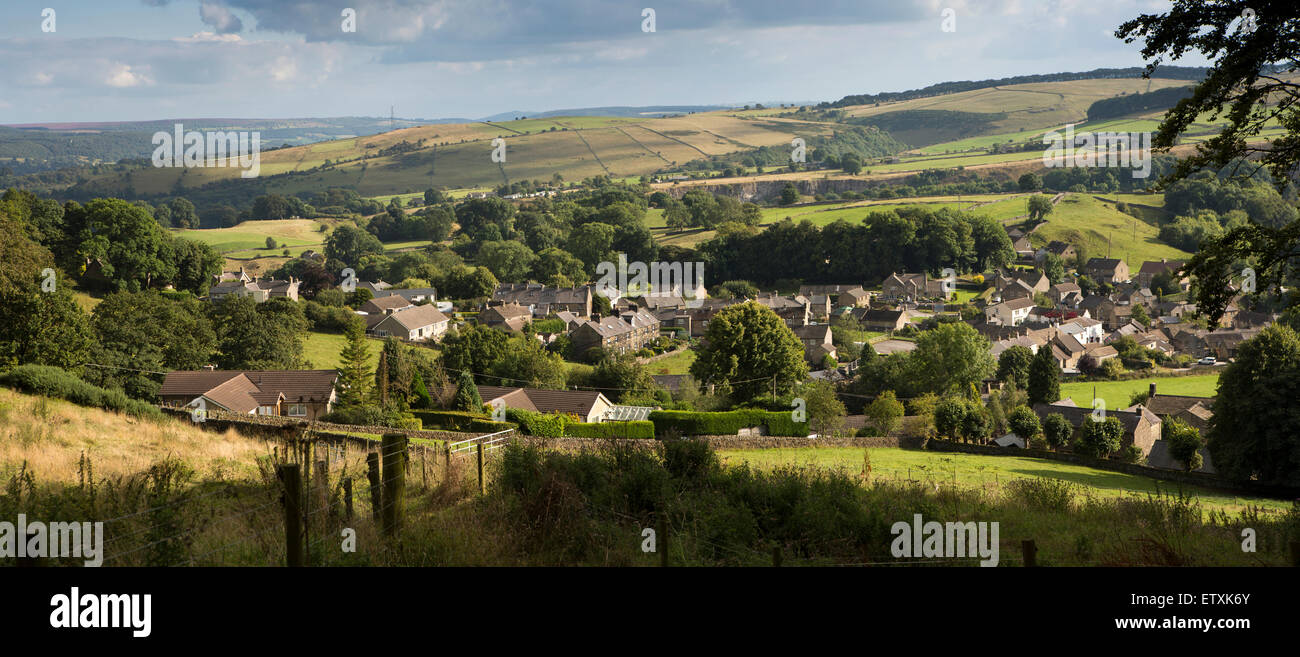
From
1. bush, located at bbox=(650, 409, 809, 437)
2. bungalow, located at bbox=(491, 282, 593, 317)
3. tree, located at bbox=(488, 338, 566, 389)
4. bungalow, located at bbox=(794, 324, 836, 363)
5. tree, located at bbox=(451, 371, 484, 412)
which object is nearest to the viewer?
bush, located at bbox=(650, 409, 809, 437)

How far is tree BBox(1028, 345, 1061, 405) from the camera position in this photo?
41.3 meters

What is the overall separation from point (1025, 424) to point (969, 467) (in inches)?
352

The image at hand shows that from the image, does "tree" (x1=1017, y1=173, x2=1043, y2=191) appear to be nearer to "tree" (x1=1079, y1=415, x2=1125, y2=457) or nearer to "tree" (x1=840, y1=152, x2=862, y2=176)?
"tree" (x1=840, y1=152, x2=862, y2=176)

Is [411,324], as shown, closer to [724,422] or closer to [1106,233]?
[724,422]

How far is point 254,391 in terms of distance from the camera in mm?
30750

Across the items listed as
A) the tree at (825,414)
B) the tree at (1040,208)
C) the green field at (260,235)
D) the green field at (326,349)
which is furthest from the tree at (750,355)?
the green field at (260,235)

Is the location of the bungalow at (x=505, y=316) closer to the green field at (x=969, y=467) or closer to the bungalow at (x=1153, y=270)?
the green field at (x=969, y=467)

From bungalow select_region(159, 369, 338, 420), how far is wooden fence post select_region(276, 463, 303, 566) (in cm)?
2225

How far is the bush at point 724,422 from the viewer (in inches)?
1198

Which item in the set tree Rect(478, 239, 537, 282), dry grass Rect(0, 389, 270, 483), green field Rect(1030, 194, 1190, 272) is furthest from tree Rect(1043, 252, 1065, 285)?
dry grass Rect(0, 389, 270, 483)

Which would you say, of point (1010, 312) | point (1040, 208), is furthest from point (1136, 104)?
point (1010, 312)

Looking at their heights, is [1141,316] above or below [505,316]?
below

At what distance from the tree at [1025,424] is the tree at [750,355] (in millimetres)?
9370
